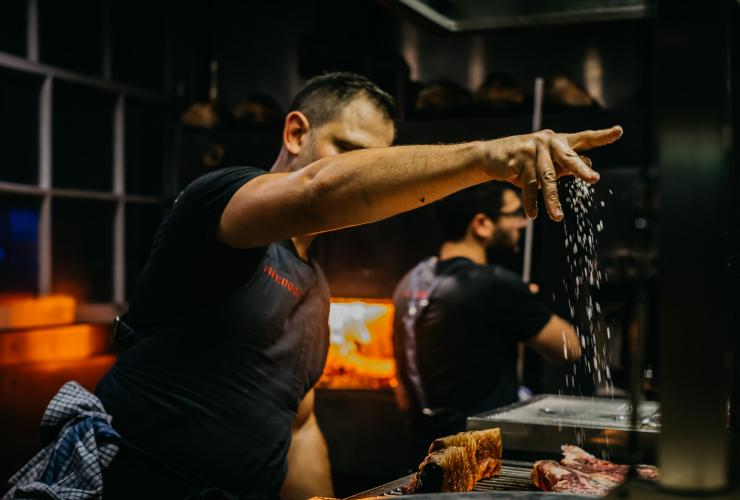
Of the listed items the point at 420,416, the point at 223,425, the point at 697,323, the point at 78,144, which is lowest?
the point at 420,416

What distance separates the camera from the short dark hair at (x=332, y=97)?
2.23 m

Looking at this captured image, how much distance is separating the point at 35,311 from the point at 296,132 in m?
3.78

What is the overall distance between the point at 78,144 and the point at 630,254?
12.8ft

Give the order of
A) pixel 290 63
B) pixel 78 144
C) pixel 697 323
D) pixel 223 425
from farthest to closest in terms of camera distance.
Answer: pixel 290 63
pixel 78 144
pixel 223 425
pixel 697 323

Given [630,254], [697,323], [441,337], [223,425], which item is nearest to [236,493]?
[223,425]

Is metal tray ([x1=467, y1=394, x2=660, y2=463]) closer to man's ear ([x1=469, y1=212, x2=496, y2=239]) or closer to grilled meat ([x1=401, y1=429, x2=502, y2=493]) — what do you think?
grilled meat ([x1=401, y1=429, x2=502, y2=493])

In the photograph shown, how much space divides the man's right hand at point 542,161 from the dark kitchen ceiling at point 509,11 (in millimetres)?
933

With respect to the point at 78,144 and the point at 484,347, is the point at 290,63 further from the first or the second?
the point at 484,347

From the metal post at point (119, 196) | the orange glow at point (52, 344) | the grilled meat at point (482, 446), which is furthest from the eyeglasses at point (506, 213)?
the metal post at point (119, 196)

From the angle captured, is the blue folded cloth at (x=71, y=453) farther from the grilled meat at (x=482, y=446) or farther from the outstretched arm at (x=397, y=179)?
the grilled meat at (x=482, y=446)

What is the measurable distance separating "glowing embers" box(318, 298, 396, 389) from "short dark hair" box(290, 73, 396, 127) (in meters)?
3.17

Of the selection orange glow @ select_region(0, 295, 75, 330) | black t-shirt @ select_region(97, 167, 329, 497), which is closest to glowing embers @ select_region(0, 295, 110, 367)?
orange glow @ select_region(0, 295, 75, 330)

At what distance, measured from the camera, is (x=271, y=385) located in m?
2.14

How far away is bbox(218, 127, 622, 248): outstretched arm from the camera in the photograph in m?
1.32
